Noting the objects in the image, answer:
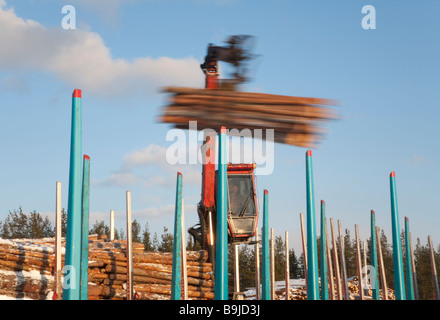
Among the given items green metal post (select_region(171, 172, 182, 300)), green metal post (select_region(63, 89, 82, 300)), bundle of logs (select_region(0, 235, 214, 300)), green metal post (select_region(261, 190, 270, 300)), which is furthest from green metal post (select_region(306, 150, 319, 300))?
bundle of logs (select_region(0, 235, 214, 300))

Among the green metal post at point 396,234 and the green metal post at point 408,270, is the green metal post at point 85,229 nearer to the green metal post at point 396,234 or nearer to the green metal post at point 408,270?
the green metal post at point 396,234

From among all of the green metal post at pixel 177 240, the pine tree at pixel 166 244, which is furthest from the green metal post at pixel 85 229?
the pine tree at pixel 166 244

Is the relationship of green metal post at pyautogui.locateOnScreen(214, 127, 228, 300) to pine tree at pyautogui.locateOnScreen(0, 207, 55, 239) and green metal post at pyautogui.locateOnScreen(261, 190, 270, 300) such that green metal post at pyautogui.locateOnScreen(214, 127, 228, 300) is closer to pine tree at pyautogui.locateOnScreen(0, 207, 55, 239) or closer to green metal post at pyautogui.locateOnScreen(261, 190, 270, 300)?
green metal post at pyautogui.locateOnScreen(261, 190, 270, 300)

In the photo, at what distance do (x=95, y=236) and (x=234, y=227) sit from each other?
4.35m

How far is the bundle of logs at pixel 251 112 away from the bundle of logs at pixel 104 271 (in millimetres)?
3953

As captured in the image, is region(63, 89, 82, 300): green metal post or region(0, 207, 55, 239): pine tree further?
region(0, 207, 55, 239): pine tree

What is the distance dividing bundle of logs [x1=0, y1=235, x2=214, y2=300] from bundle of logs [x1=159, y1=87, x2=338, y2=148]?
3.95 m

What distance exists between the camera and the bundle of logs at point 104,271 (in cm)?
1157

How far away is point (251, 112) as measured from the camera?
12.0 meters

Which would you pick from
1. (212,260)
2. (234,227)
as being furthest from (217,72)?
(212,260)

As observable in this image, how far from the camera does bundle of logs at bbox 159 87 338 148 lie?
38.7ft
